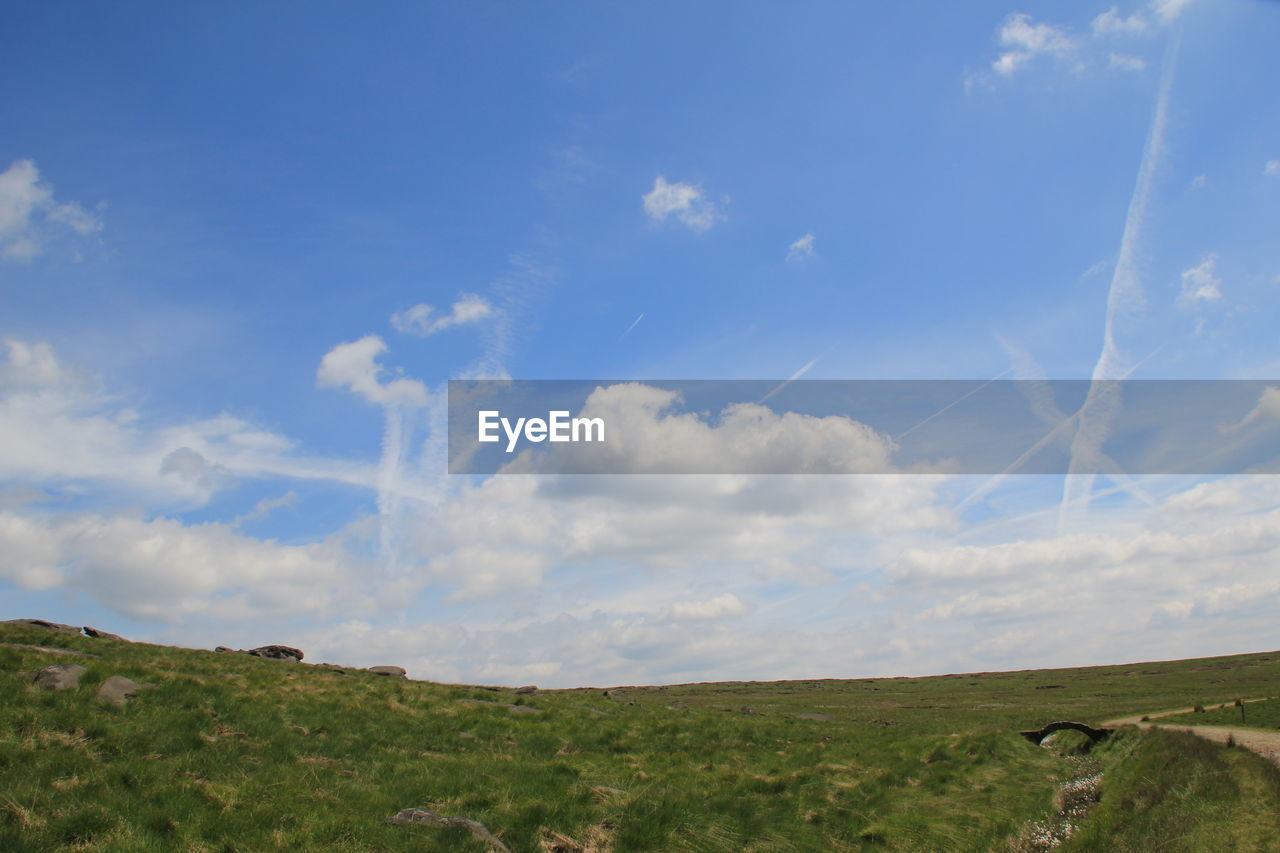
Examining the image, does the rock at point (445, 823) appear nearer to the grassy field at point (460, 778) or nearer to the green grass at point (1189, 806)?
the grassy field at point (460, 778)

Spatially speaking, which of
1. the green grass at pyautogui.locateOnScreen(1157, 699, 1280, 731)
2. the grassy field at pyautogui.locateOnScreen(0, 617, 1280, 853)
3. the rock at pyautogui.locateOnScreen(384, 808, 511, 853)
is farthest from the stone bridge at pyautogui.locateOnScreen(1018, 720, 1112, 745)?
the rock at pyautogui.locateOnScreen(384, 808, 511, 853)

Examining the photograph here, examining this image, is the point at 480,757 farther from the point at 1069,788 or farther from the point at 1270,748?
the point at 1270,748

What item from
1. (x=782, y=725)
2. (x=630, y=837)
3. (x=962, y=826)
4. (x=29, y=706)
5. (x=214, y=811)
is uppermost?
(x=29, y=706)

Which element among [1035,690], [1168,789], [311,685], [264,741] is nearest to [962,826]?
[1168,789]

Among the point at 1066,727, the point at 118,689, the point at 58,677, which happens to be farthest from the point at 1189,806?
the point at 58,677

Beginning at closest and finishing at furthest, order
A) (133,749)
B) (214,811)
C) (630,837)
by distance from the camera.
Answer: (214,811)
(630,837)
(133,749)

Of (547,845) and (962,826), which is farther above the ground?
(547,845)

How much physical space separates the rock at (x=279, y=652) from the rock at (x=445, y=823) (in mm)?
50917

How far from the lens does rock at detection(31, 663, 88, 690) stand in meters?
18.5

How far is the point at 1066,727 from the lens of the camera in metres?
34.3

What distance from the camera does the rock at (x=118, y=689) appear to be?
1852 centimetres

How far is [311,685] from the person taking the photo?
2995 centimetres

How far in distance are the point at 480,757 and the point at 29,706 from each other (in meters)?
11.5

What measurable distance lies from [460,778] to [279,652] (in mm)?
51216
